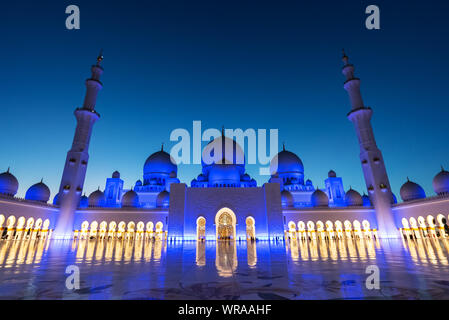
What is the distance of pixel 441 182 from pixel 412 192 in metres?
2.31

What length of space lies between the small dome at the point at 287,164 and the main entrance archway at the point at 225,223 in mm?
11379

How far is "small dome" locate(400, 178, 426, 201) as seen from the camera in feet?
68.5

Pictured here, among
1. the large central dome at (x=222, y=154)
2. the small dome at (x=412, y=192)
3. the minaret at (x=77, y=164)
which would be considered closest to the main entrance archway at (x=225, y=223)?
the large central dome at (x=222, y=154)

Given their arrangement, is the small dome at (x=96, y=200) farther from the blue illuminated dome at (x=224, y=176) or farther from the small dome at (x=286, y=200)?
the small dome at (x=286, y=200)

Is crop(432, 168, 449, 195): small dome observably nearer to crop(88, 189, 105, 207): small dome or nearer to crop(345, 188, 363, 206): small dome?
crop(345, 188, 363, 206): small dome

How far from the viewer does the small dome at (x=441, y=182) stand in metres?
18.9

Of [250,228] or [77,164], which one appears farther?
[77,164]

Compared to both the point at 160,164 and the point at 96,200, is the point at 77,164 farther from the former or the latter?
the point at 160,164

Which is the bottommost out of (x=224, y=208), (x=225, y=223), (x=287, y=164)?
(x=225, y=223)

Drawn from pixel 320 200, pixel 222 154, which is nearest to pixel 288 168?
pixel 320 200

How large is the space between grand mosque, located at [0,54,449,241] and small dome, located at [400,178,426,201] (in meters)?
0.07

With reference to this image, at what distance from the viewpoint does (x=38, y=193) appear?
2189 centimetres

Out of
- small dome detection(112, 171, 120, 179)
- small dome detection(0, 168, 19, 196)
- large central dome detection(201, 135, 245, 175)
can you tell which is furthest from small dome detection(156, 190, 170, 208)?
small dome detection(0, 168, 19, 196)
